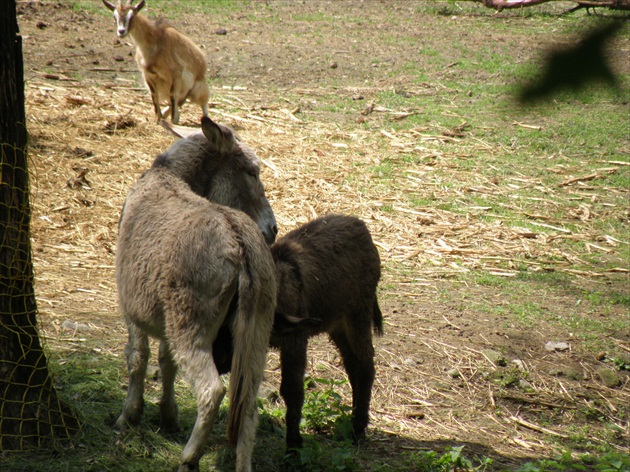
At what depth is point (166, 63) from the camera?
12.0 m

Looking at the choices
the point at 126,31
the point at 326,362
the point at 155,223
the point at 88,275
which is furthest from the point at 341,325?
the point at 126,31

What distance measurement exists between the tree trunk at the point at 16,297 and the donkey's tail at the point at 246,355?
1142 millimetres

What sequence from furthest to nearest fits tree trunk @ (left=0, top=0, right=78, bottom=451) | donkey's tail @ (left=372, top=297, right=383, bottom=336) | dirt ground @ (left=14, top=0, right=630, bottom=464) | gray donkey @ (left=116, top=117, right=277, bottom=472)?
dirt ground @ (left=14, top=0, right=630, bottom=464) < donkey's tail @ (left=372, top=297, right=383, bottom=336) < tree trunk @ (left=0, top=0, right=78, bottom=451) < gray donkey @ (left=116, top=117, right=277, bottom=472)

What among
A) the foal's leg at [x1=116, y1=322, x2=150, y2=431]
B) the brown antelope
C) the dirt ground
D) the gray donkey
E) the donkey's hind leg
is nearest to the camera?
the donkey's hind leg

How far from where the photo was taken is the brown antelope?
1162 cm

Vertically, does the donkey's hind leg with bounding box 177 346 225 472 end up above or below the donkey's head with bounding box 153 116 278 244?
below

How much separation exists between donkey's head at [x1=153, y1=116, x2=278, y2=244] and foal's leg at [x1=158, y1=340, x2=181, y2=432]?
108 centimetres

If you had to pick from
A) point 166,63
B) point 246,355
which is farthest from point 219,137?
point 166,63

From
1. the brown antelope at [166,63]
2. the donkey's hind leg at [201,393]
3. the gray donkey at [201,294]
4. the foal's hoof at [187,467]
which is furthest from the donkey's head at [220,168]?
the brown antelope at [166,63]

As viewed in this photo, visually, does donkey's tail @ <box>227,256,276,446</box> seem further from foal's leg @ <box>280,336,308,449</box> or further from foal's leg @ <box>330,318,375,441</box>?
foal's leg @ <box>330,318,375,441</box>

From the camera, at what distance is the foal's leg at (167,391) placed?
4270mm

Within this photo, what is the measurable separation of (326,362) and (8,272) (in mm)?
2618

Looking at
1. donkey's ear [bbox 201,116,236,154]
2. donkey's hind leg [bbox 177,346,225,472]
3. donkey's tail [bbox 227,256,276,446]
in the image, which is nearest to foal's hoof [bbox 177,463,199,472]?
donkey's hind leg [bbox 177,346,225,472]

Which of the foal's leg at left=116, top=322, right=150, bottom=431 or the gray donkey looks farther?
the foal's leg at left=116, top=322, right=150, bottom=431
